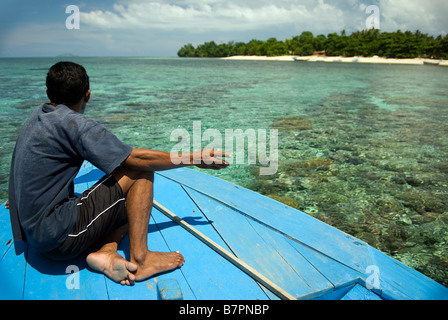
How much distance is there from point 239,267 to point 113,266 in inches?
31.9

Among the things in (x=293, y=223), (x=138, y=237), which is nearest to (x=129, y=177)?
(x=138, y=237)

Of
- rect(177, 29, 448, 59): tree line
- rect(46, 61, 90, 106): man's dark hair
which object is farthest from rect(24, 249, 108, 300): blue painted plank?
rect(177, 29, 448, 59): tree line

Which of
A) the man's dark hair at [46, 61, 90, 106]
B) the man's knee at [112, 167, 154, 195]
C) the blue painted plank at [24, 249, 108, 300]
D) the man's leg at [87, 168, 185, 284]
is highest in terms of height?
the man's dark hair at [46, 61, 90, 106]

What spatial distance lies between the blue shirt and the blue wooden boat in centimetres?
29

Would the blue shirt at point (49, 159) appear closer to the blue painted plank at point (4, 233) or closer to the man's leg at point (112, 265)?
the man's leg at point (112, 265)

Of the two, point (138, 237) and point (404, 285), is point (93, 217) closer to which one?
point (138, 237)

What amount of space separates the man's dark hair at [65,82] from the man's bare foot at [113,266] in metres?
1.01

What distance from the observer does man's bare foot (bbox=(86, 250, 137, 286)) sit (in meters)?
1.86

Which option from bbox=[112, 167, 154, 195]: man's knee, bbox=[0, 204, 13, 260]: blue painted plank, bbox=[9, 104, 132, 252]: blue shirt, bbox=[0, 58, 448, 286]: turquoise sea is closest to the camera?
bbox=[9, 104, 132, 252]: blue shirt

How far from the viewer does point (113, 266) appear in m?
1.88

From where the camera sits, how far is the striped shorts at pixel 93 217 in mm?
1904

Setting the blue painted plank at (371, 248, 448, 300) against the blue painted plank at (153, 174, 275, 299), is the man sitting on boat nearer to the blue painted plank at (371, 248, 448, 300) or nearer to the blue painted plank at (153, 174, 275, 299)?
the blue painted plank at (153, 174, 275, 299)

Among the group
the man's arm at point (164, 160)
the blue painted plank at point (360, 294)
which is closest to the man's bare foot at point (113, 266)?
the man's arm at point (164, 160)
